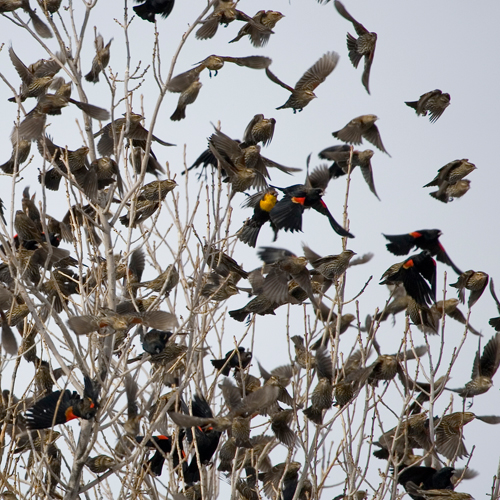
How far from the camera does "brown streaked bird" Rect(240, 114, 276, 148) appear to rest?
20.7ft

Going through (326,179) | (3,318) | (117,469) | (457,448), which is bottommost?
(117,469)

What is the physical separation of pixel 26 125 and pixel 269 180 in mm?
2084

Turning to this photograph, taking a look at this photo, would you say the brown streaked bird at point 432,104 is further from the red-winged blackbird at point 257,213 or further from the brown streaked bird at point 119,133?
the brown streaked bird at point 119,133

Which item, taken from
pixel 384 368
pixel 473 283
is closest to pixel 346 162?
pixel 473 283

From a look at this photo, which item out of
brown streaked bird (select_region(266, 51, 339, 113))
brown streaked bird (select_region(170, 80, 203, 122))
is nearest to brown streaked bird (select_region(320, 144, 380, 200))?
brown streaked bird (select_region(266, 51, 339, 113))

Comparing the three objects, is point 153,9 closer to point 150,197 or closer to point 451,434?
point 150,197

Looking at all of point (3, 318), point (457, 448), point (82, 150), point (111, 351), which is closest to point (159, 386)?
point (111, 351)

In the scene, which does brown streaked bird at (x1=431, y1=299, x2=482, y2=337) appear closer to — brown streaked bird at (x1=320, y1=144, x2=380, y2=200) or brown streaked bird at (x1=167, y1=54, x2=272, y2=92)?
brown streaked bird at (x1=320, y1=144, x2=380, y2=200)

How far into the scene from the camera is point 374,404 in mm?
5965

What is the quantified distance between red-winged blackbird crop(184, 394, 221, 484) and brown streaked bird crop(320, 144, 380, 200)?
242cm

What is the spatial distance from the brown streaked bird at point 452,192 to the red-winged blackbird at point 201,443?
112 inches

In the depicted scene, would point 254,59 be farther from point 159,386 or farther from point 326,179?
point 159,386

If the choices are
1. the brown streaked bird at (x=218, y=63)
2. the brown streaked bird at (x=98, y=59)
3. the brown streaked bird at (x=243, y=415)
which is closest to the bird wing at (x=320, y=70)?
the brown streaked bird at (x=218, y=63)

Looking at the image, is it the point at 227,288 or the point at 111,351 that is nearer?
the point at 111,351
